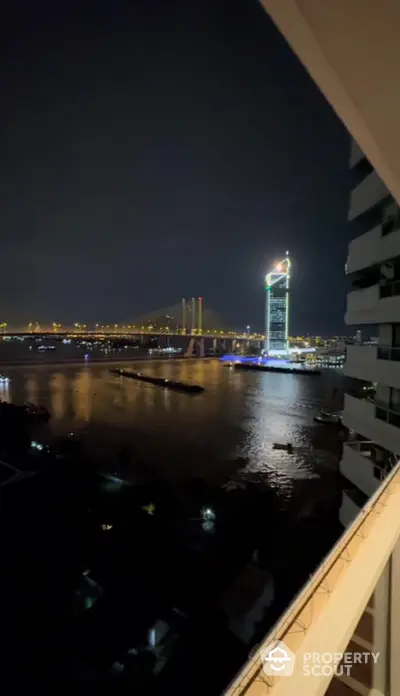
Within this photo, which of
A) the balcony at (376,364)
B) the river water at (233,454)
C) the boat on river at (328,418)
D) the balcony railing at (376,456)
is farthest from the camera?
the boat on river at (328,418)

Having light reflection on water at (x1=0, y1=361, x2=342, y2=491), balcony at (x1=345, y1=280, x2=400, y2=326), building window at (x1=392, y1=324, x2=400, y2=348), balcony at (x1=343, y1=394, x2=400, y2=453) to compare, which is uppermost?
balcony at (x1=345, y1=280, x2=400, y2=326)

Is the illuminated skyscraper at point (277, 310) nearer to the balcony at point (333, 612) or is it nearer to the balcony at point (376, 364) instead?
the balcony at point (376, 364)

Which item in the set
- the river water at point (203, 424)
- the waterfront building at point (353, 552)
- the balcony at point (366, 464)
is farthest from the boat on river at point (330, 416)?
the waterfront building at point (353, 552)

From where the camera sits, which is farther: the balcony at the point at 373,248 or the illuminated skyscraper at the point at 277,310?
the illuminated skyscraper at the point at 277,310

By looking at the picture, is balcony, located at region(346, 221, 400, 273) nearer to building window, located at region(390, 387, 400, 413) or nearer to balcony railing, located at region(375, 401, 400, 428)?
building window, located at region(390, 387, 400, 413)

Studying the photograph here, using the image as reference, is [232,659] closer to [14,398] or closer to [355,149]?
[355,149]

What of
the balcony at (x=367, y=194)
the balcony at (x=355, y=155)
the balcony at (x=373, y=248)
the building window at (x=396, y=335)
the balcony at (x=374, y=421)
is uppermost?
the balcony at (x=355, y=155)


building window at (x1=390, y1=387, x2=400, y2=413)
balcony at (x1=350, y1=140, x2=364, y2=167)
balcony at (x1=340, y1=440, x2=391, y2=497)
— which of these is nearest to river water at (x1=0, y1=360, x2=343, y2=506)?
balcony at (x1=340, y1=440, x2=391, y2=497)
